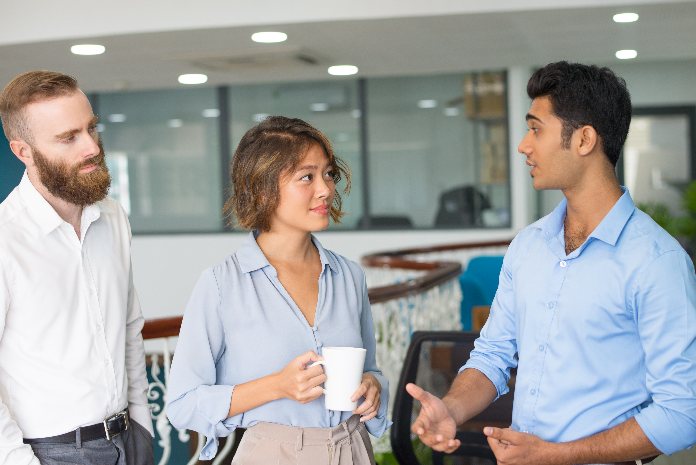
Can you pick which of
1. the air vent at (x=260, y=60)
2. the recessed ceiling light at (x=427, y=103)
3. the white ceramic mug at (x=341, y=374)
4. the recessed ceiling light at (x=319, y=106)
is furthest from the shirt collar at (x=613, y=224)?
the recessed ceiling light at (x=319, y=106)

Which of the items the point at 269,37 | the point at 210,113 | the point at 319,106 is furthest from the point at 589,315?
the point at 210,113

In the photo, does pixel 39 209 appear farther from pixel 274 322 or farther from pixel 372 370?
pixel 372 370

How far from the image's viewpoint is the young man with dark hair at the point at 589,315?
1.67 m

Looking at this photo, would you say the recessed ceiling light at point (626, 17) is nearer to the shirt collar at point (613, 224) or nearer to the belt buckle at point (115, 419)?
the shirt collar at point (613, 224)

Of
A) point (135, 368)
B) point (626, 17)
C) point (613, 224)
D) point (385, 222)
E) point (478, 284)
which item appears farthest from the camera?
point (385, 222)

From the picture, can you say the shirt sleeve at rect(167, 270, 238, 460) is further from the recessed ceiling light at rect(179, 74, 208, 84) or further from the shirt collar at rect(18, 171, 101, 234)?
the recessed ceiling light at rect(179, 74, 208, 84)

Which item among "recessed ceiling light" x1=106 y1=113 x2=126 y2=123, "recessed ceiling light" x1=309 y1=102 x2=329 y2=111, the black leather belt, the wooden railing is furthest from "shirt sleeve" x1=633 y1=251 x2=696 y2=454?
"recessed ceiling light" x1=106 y1=113 x2=126 y2=123

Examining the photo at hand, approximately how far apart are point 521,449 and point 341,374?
0.36m

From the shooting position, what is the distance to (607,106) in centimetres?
184

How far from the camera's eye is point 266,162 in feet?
6.27

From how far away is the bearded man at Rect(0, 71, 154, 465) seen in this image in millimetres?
1849

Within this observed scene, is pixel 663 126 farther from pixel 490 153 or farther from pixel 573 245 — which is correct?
pixel 573 245

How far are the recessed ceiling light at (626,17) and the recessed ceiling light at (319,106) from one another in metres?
4.13

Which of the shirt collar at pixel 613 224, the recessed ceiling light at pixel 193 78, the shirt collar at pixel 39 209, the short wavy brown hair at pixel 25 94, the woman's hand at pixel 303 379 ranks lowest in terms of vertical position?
the woman's hand at pixel 303 379
